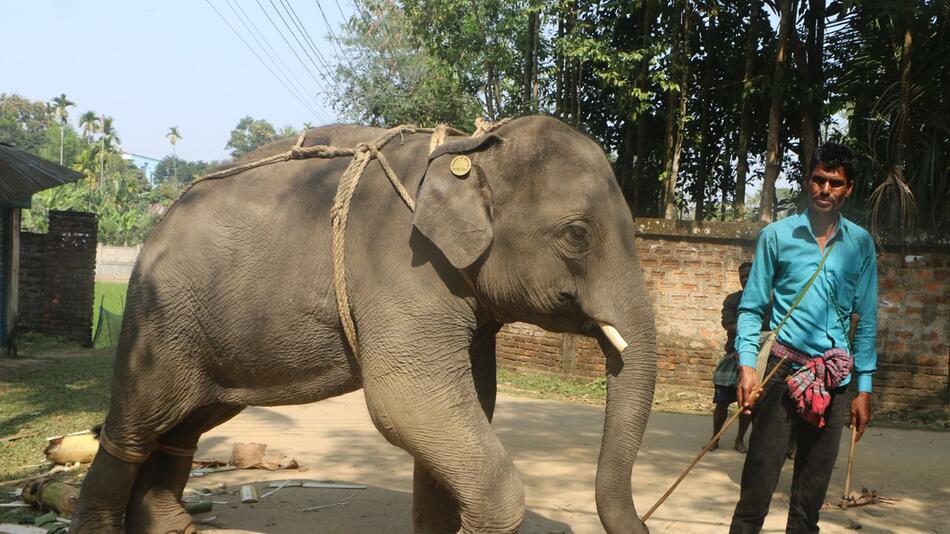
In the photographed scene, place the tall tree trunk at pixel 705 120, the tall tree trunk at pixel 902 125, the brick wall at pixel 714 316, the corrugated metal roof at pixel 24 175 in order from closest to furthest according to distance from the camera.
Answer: the brick wall at pixel 714 316
the tall tree trunk at pixel 902 125
the corrugated metal roof at pixel 24 175
the tall tree trunk at pixel 705 120

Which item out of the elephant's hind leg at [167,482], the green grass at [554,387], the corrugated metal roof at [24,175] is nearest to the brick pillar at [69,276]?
the corrugated metal roof at [24,175]

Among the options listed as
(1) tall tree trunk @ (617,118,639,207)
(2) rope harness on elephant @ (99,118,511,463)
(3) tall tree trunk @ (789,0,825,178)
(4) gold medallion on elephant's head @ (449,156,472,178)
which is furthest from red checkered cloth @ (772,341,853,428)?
(1) tall tree trunk @ (617,118,639,207)

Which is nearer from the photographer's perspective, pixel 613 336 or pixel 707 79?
pixel 613 336

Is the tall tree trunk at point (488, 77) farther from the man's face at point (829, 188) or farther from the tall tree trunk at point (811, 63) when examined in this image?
the man's face at point (829, 188)

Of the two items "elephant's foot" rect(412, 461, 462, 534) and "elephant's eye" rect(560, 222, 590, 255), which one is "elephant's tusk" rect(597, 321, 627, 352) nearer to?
"elephant's eye" rect(560, 222, 590, 255)

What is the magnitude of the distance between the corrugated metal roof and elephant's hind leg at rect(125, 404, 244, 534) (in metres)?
8.09

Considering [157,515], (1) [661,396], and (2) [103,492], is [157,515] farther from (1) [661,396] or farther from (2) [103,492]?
(1) [661,396]

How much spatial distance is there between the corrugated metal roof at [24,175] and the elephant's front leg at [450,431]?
9528 millimetres

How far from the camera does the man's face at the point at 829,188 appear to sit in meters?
3.67

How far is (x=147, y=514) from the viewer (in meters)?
4.43

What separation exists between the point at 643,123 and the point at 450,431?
11.5 meters

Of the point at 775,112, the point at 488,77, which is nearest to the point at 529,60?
the point at 488,77

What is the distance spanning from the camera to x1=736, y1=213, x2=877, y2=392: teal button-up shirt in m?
3.72

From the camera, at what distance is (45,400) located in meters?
9.20
